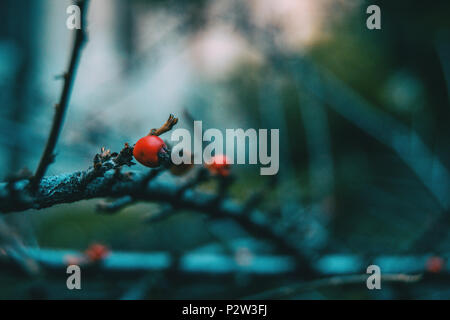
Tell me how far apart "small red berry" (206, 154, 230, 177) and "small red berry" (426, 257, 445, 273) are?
0.89 meters

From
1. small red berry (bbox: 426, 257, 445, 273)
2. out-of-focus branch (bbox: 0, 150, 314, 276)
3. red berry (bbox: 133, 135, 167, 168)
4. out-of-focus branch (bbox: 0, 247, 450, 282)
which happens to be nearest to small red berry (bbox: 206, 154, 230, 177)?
out-of-focus branch (bbox: 0, 150, 314, 276)

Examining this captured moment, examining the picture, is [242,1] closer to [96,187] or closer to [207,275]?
[207,275]

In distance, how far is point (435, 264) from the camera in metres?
1.10

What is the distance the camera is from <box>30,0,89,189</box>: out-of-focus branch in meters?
0.40

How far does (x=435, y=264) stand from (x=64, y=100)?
1254 mm

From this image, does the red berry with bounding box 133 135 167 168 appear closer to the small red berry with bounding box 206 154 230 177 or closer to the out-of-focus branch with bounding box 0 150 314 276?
the out-of-focus branch with bounding box 0 150 314 276

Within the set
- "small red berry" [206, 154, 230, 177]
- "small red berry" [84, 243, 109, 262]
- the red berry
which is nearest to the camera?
the red berry

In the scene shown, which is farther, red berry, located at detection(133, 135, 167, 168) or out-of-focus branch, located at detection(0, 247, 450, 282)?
out-of-focus branch, located at detection(0, 247, 450, 282)

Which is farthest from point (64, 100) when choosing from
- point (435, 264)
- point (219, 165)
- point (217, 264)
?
point (435, 264)

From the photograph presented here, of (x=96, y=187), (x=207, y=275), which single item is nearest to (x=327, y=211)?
(x=207, y=275)

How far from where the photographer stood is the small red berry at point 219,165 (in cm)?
67

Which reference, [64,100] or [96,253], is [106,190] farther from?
[96,253]

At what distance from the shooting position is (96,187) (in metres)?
0.45

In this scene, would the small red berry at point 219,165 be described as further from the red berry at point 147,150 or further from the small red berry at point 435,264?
the small red berry at point 435,264
